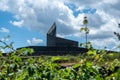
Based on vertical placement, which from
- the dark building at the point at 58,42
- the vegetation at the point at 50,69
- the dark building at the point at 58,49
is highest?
the dark building at the point at 58,42

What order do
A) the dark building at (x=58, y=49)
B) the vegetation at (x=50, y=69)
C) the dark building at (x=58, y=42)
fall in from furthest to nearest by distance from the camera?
the dark building at (x=58, y=42) → the dark building at (x=58, y=49) → the vegetation at (x=50, y=69)

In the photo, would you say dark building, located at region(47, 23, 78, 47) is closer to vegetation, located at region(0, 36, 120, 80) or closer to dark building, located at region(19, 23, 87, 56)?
dark building, located at region(19, 23, 87, 56)

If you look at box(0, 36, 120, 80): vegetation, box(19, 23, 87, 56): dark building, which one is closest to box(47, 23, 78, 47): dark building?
box(19, 23, 87, 56): dark building

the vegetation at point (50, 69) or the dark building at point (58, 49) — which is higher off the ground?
the dark building at point (58, 49)

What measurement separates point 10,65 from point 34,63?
0.62 ft

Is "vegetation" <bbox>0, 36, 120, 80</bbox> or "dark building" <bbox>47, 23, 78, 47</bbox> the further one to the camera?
"dark building" <bbox>47, 23, 78, 47</bbox>

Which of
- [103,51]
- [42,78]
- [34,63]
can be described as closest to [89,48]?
[103,51]

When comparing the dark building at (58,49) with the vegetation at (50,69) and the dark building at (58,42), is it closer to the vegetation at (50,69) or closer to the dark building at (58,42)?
the dark building at (58,42)

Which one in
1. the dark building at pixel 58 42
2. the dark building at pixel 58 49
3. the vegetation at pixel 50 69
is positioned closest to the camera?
the vegetation at pixel 50 69

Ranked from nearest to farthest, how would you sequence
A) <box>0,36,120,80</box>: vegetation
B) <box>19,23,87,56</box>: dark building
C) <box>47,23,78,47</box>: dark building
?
<box>0,36,120,80</box>: vegetation
<box>19,23,87,56</box>: dark building
<box>47,23,78,47</box>: dark building

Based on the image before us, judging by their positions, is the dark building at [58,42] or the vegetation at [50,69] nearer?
the vegetation at [50,69]

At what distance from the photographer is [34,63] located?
10.1 ft

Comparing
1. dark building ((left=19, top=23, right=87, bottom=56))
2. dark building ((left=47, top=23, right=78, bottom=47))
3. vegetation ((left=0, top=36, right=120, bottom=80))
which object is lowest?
vegetation ((left=0, top=36, right=120, bottom=80))

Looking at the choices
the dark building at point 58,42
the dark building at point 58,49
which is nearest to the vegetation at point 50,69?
the dark building at point 58,49
